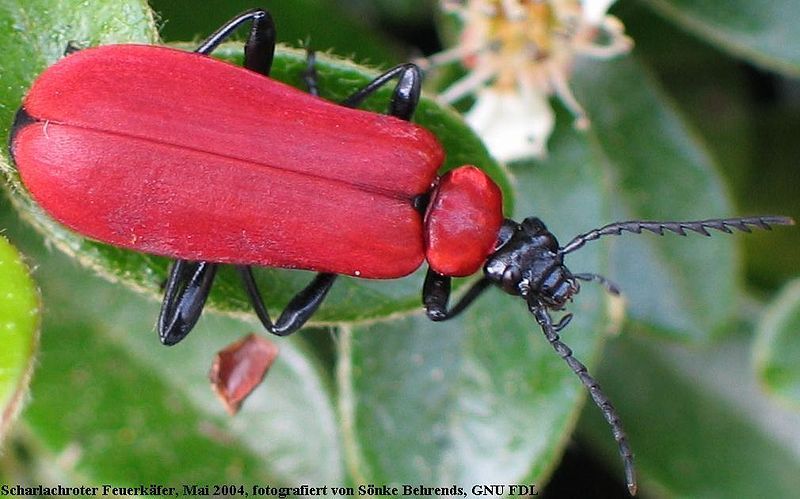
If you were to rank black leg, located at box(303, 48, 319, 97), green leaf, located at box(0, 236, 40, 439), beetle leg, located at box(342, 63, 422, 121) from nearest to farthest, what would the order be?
green leaf, located at box(0, 236, 40, 439), black leg, located at box(303, 48, 319, 97), beetle leg, located at box(342, 63, 422, 121)

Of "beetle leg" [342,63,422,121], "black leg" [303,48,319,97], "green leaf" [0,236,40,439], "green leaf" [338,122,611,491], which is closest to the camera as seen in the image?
"green leaf" [0,236,40,439]

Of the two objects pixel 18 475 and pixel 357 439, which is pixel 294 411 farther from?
pixel 18 475

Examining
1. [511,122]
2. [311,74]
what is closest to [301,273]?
[311,74]

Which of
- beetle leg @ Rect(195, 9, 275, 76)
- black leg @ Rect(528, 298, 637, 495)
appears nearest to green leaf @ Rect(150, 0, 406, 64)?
beetle leg @ Rect(195, 9, 275, 76)

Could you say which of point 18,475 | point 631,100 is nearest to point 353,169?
point 631,100

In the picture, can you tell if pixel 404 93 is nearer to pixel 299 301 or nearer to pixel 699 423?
pixel 299 301

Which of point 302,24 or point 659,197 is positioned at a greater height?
point 302,24

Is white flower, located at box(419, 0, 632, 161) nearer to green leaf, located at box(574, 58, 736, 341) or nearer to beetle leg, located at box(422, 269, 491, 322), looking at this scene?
green leaf, located at box(574, 58, 736, 341)
